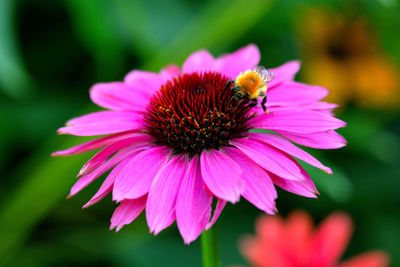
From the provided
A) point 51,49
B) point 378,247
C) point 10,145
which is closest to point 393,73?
point 378,247

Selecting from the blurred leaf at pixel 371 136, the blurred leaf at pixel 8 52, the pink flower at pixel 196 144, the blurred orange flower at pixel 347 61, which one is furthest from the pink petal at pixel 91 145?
the blurred orange flower at pixel 347 61

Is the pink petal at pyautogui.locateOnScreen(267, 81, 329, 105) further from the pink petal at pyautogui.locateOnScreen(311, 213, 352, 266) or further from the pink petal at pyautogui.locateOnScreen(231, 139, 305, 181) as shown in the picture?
the pink petal at pyautogui.locateOnScreen(311, 213, 352, 266)

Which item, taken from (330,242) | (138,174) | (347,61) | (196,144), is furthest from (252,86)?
(347,61)

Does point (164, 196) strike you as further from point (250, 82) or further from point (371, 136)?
point (371, 136)

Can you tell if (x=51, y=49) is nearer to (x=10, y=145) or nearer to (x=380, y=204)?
(x=10, y=145)

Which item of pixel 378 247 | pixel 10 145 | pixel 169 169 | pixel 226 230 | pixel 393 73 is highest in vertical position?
pixel 10 145

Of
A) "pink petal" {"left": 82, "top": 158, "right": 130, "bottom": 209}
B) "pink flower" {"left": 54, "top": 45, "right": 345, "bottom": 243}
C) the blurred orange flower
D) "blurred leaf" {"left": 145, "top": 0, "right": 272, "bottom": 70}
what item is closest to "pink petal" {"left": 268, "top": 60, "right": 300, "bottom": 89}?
"pink flower" {"left": 54, "top": 45, "right": 345, "bottom": 243}

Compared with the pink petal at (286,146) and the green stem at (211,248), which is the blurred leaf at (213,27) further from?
the green stem at (211,248)
